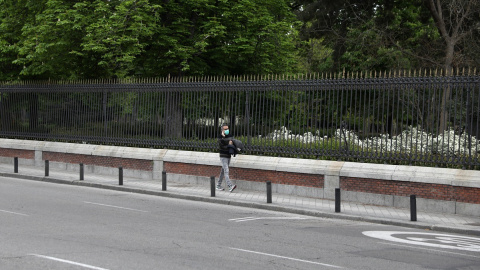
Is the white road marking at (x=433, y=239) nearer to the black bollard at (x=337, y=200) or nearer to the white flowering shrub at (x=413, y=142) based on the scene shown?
the black bollard at (x=337, y=200)

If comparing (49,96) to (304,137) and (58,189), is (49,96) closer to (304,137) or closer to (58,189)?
(58,189)

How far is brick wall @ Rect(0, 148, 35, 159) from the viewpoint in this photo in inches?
995

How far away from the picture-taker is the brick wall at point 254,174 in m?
16.5

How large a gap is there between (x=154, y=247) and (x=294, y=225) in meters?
3.90

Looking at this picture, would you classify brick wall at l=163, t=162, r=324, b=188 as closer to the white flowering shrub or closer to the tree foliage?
A: the white flowering shrub

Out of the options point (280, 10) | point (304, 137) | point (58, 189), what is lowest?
point (58, 189)

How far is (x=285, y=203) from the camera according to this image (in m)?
15.4

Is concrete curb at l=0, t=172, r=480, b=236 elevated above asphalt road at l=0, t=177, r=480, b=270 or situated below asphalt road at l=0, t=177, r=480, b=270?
below

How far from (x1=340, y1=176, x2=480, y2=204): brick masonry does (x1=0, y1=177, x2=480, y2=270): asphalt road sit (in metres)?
2.23

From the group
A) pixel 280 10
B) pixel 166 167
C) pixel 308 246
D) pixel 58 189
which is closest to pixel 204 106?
pixel 166 167

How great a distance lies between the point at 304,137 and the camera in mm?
17016

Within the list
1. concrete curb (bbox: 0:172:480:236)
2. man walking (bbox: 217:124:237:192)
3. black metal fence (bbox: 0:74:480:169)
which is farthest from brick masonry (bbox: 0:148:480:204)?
concrete curb (bbox: 0:172:480:236)

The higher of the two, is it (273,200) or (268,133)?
(268,133)

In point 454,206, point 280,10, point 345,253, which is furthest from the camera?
point 280,10
